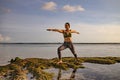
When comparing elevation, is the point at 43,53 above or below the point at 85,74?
Result: above

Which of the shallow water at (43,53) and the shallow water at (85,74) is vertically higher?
the shallow water at (43,53)

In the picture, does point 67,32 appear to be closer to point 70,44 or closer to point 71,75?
point 70,44

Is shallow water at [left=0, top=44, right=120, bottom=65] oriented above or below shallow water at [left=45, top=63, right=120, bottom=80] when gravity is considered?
above

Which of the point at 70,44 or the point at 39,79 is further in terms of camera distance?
the point at 70,44

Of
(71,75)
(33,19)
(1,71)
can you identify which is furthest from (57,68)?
(33,19)

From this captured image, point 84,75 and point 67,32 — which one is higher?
point 67,32

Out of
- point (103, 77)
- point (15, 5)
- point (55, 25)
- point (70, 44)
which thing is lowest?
point (103, 77)

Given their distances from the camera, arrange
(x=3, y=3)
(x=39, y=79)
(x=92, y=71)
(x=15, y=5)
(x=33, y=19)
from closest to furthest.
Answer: (x=39, y=79)
(x=92, y=71)
(x=3, y=3)
(x=15, y=5)
(x=33, y=19)

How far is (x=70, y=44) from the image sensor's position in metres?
13.9

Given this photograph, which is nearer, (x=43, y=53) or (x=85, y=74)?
(x=85, y=74)

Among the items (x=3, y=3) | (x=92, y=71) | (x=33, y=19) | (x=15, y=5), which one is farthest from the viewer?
(x=33, y=19)

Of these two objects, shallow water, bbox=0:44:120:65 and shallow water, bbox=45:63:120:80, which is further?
shallow water, bbox=0:44:120:65

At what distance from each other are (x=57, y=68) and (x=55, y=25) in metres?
8.14

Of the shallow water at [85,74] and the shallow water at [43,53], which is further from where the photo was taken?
the shallow water at [43,53]
